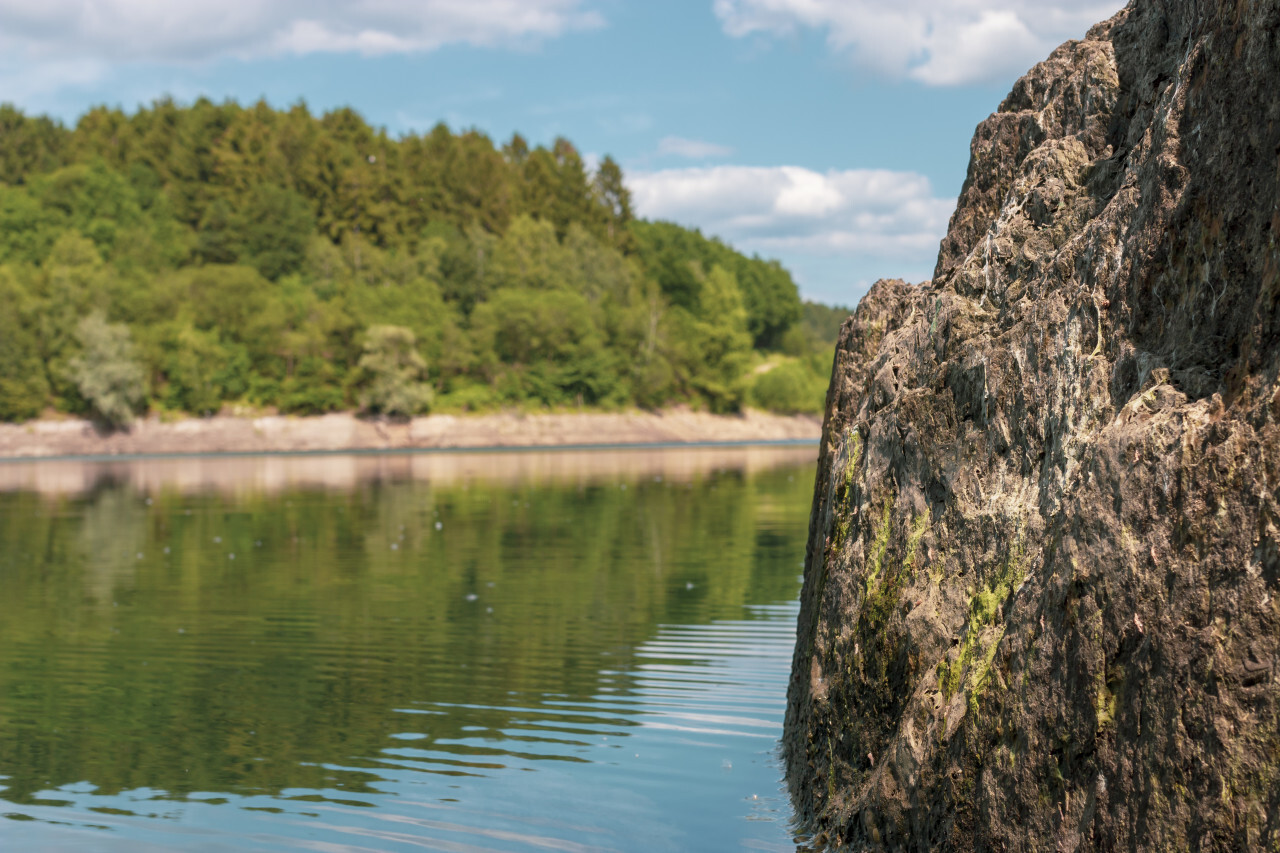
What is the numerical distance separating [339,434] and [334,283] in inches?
1539

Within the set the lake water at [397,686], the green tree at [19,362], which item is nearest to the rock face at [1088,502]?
the lake water at [397,686]

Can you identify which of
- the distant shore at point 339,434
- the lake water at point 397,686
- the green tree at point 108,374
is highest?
the green tree at point 108,374

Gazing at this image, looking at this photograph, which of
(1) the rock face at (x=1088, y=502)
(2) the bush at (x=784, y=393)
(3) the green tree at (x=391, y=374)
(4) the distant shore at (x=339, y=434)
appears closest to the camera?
(1) the rock face at (x=1088, y=502)

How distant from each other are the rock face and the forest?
4257 inches

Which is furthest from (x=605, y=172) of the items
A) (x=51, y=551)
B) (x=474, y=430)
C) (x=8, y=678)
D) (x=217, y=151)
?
(x=8, y=678)

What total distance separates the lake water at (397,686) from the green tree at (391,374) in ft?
258

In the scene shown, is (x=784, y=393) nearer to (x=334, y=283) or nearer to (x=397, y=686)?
(x=334, y=283)

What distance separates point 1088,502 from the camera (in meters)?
6.61

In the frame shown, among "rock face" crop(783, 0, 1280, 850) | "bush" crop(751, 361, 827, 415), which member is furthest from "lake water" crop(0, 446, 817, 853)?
"bush" crop(751, 361, 827, 415)

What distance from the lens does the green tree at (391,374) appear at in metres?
115

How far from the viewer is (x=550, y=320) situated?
133625mm

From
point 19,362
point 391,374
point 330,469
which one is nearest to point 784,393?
point 391,374

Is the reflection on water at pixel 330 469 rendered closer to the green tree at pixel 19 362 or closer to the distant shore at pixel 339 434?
the distant shore at pixel 339 434

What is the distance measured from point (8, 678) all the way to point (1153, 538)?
15.6m
